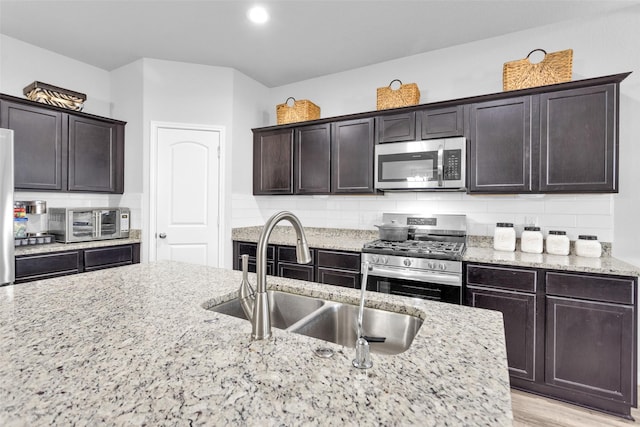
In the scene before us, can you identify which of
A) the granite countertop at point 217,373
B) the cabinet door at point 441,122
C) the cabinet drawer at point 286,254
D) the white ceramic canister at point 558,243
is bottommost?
the cabinet drawer at point 286,254

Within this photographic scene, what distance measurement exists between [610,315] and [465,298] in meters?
0.83

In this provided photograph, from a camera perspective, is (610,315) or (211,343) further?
(610,315)

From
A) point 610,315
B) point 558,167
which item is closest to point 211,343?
point 610,315

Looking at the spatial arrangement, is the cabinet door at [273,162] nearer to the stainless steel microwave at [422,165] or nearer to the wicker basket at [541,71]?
the stainless steel microwave at [422,165]

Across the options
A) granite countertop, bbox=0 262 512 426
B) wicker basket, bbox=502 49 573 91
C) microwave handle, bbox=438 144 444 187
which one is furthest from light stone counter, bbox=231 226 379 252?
granite countertop, bbox=0 262 512 426

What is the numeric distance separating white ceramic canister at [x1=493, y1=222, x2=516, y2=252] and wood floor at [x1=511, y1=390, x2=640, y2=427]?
1099 millimetres

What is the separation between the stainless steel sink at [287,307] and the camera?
4.67 feet

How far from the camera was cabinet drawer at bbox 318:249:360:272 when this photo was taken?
288 centimetres

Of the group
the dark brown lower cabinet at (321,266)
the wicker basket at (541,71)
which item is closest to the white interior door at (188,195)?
the dark brown lower cabinet at (321,266)

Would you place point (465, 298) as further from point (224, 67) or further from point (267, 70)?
point (224, 67)

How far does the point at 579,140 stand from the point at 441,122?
3.29 ft

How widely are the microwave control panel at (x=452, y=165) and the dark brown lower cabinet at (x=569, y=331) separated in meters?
0.82

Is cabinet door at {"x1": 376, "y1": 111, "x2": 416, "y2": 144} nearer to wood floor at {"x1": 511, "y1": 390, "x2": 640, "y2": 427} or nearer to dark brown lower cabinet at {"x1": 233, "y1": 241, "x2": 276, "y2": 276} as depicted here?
dark brown lower cabinet at {"x1": 233, "y1": 241, "x2": 276, "y2": 276}

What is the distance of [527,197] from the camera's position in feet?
9.11
